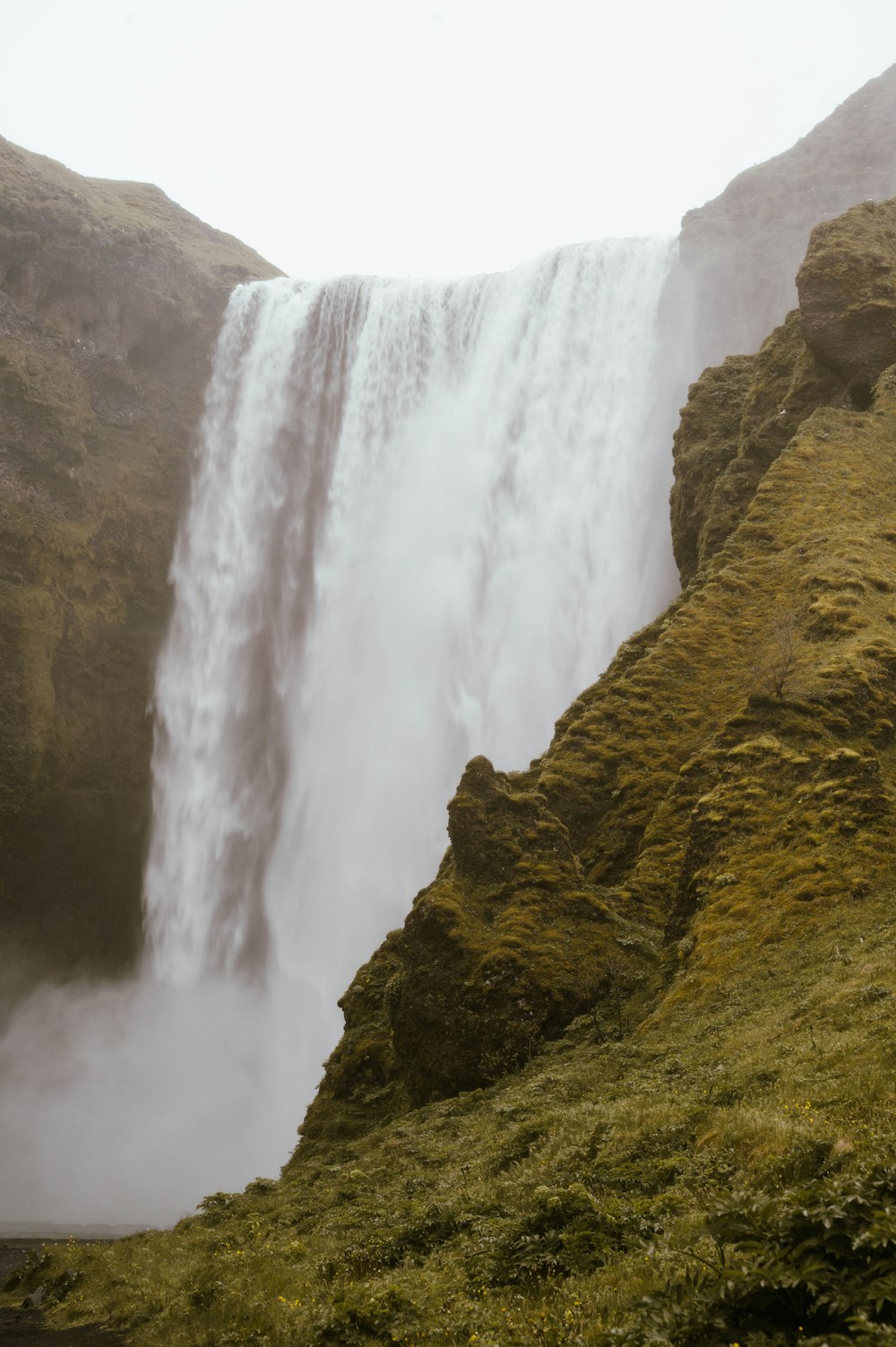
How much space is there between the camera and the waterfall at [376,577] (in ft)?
140

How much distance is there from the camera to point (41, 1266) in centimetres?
1814

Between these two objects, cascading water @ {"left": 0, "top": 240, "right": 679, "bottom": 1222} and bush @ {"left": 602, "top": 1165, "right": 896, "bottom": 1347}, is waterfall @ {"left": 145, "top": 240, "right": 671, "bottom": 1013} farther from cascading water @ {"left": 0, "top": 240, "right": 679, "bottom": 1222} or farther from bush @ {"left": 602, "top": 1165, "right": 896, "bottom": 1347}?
bush @ {"left": 602, "top": 1165, "right": 896, "bottom": 1347}

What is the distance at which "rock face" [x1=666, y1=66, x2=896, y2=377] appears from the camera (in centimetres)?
4856

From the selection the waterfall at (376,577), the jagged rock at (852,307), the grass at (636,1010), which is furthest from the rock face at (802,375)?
the waterfall at (376,577)

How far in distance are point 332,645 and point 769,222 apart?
3222 centimetres

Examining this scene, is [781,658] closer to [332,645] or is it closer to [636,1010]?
[636,1010]

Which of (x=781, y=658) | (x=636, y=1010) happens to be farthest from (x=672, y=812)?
(x=636, y=1010)

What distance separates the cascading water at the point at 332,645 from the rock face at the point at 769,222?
2245 mm

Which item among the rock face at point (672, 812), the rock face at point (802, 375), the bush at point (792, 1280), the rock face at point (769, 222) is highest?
the rock face at point (769, 222)

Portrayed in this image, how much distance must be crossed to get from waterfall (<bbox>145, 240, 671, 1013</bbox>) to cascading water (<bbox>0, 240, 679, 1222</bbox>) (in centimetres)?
12

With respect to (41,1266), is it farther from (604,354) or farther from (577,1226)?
(604,354)

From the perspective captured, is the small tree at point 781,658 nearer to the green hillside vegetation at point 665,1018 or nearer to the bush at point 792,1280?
the green hillside vegetation at point 665,1018

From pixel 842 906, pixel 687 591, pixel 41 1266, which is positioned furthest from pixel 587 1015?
pixel 687 591

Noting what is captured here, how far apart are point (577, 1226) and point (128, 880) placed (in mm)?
45505
